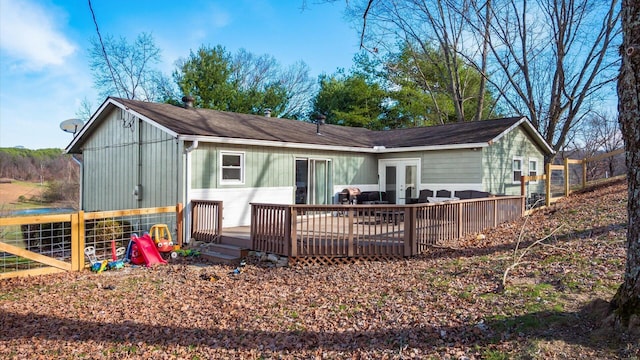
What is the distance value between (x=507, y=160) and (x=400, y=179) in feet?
12.0

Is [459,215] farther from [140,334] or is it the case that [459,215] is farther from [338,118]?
[338,118]

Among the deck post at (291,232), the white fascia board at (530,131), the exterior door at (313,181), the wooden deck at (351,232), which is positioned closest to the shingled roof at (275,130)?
the white fascia board at (530,131)

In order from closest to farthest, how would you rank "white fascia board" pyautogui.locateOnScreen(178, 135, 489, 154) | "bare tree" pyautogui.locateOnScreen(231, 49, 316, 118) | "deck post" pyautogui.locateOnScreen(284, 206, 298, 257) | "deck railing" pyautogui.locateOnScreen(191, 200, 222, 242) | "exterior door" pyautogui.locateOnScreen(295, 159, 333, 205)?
"deck post" pyautogui.locateOnScreen(284, 206, 298, 257) → "deck railing" pyautogui.locateOnScreen(191, 200, 222, 242) → "white fascia board" pyautogui.locateOnScreen(178, 135, 489, 154) → "exterior door" pyautogui.locateOnScreen(295, 159, 333, 205) → "bare tree" pyautogui.locateOnScreen(231, 49, 316, 118)

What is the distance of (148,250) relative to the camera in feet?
28.7

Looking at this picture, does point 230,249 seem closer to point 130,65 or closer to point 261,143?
point 261,143

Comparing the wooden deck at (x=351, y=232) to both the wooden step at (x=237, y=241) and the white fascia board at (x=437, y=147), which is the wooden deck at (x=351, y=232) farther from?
the white fascia board at (x=437, y=147)

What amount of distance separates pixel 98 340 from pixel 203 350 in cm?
134

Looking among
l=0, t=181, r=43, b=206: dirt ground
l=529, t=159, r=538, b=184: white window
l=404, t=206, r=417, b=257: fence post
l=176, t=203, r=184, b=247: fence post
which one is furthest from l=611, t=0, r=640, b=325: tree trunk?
l=0, t=181, r=43, b=206: dirt ground

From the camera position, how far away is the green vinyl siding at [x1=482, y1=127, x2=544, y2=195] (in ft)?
42.4

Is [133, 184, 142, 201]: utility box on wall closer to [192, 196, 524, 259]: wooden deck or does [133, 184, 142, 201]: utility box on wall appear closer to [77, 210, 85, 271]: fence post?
[77, 210, 85, 271]: fence post

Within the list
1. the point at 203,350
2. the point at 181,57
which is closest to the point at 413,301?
the point at 203,350

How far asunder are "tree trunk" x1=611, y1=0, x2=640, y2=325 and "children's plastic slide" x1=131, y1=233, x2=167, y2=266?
7.97 meters

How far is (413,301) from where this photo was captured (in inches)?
209

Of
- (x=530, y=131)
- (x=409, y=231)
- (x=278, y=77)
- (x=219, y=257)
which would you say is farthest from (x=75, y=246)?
(x=278, y=77)
